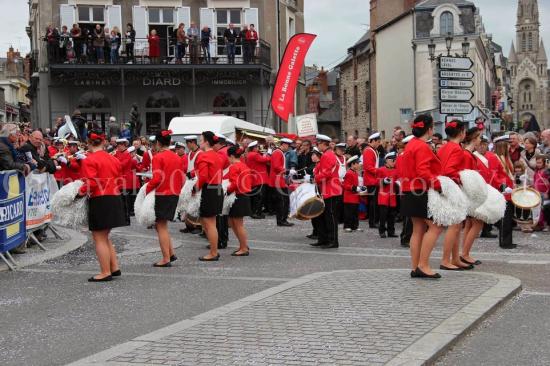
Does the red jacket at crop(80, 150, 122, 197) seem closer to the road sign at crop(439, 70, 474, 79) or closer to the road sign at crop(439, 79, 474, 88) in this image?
the road sign at crop(439, 70, 474, 79)

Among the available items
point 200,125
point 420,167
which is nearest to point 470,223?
point 420,167

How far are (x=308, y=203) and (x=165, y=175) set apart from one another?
9.89 ft

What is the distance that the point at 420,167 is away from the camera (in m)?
9.12

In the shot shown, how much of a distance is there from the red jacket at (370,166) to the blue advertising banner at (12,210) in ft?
24.4

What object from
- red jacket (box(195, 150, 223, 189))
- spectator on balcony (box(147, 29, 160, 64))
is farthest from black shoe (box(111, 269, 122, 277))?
spectator on balcony (box(147, 29, 160, 64))

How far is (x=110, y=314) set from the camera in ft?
25.3

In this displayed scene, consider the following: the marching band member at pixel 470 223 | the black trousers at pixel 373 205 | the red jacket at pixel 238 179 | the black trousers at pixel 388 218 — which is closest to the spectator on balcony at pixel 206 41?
A: the black trousers at pixel 373 205

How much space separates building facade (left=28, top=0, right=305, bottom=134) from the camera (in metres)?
33.4

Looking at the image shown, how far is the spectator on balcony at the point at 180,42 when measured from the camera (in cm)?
3297

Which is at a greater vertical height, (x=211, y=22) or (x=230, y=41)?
(x=211, y=22)

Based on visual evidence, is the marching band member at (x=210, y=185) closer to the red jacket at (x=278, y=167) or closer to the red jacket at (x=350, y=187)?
the red jacket at (x=350, y=187)

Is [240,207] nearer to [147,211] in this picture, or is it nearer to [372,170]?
[147,211]

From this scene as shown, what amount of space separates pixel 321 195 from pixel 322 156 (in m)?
0.72

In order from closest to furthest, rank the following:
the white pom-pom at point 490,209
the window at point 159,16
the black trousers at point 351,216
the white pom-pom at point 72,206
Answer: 1. the white pom-pom at point 72,206
2. the white pom-pom at point 490,209
3. the black trousers at point 351,216
4. the window at point 159,16
